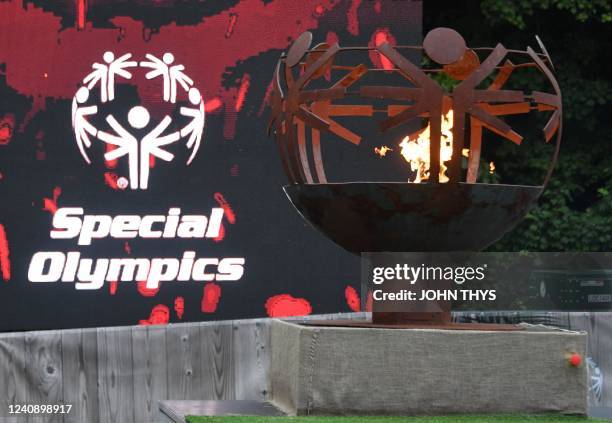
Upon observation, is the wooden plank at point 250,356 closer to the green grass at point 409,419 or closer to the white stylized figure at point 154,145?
the white stylized figure at point 154,145

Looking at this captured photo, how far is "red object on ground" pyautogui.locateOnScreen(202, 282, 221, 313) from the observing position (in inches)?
437

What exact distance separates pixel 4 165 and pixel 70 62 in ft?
3.55

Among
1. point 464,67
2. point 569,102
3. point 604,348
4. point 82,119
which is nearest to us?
point 464,67

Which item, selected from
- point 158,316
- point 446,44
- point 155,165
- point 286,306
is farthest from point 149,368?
point 446,44

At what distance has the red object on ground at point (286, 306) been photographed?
36.7 feet

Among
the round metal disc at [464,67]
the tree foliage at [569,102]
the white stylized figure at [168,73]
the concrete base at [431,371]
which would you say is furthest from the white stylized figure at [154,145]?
the tree foliage at [569,102]

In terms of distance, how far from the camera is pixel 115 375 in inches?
370

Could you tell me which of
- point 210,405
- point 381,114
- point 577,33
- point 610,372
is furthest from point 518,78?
point 210,405

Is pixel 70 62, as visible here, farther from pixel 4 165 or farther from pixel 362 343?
pixel 362 343

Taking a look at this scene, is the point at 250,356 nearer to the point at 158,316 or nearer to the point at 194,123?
the point at 158,316

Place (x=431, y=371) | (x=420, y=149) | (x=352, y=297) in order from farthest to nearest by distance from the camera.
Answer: (x=352, y=297), (x=420, y=149), (x=431, y=371)

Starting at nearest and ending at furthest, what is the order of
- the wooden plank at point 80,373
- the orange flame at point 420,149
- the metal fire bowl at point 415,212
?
the metal fire bowl at point 415,212, the orange flame at point 420,149, the wooden plank at point 80,373

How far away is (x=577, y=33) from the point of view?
17.9 m

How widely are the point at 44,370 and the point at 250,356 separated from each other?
162 centimetres
